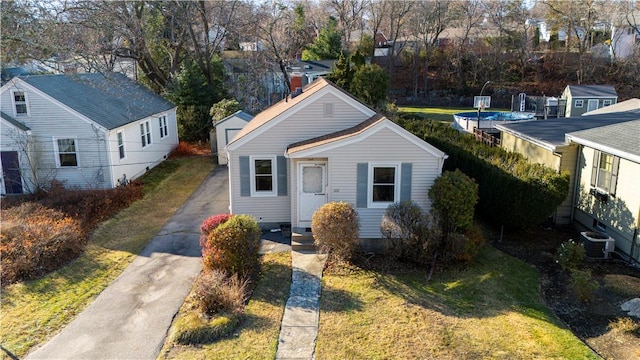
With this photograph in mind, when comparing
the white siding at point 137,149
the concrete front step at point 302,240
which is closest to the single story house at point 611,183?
the concrete front step at point 302,240

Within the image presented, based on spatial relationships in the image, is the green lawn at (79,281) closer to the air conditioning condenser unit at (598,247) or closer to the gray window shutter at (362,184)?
the gray window shutter at (362,184)

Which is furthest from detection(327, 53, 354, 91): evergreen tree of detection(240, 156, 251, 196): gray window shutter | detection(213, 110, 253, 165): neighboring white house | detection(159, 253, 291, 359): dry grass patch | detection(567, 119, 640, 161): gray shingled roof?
detection(159, 253, 291, 359): dry grass patch

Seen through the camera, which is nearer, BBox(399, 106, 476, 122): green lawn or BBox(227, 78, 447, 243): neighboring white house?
BBox(227, 78, 447, 243): neighboring white house

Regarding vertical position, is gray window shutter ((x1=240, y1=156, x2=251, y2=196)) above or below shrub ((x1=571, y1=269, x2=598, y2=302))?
above

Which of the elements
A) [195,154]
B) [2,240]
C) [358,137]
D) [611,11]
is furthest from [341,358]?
[611,11]

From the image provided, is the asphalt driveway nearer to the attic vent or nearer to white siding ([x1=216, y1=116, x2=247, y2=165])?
the attic vent

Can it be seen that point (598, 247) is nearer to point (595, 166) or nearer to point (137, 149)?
point (595, 166)

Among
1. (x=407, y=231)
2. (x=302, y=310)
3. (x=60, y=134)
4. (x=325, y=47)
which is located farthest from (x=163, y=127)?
(x=325, y=47)
